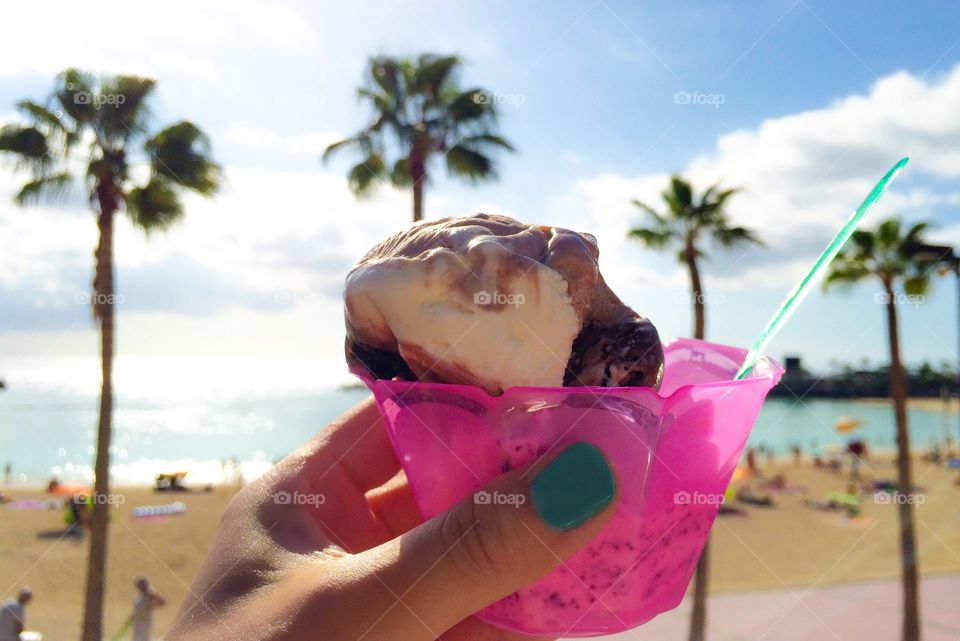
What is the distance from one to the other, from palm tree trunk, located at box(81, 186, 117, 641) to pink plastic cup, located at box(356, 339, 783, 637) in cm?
854

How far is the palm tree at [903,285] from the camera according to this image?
10.4 meters

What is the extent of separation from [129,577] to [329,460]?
54.8ft

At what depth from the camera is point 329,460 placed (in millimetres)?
1796

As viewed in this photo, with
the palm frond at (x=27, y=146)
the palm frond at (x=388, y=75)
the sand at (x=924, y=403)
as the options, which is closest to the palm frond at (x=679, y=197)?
the palm frond at (x=388, y=75)

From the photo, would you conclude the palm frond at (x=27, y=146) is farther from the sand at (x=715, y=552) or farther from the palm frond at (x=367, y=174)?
the sand at (x=715, y=552)

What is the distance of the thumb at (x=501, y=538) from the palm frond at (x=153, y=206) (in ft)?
30.9

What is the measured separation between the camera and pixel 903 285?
10891mm

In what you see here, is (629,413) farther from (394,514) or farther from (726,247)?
(726,247)

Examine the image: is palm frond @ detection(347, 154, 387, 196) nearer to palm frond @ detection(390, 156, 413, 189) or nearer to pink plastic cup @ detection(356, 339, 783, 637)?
palm frond @ detection(390, 156, 413, 189)

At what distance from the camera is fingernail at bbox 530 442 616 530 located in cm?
115

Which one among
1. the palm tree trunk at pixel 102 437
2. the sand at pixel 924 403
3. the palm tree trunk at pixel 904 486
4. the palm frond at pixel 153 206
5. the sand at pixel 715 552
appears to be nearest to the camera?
the palm tree trunk at pixel 102 437

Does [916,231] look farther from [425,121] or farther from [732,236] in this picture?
[425,121]

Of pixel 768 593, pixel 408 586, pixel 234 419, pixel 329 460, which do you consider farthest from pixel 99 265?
pixel 234 419

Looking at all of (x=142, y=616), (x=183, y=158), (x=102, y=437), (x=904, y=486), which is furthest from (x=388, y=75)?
(x=904, y=486)
